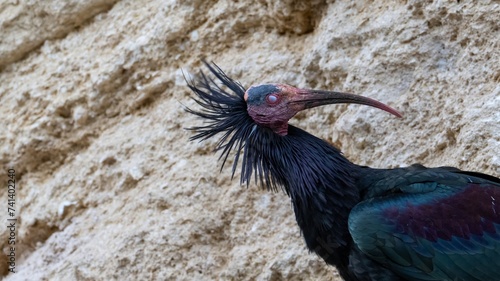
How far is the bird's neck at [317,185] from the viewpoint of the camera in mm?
3992

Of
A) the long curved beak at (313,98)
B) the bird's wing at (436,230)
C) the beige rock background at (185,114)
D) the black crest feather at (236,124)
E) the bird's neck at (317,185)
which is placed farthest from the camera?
the beige rock background at (185,114)

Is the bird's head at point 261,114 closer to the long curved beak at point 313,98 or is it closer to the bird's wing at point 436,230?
the long curved beak at point 313,98

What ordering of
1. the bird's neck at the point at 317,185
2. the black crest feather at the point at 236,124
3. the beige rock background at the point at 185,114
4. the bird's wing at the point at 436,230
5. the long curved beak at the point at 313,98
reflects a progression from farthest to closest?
the beige rock background at the point at 185,114, the black crest feather at the point at 236,124, the long curved beak at the point at 313,98, the bird's neck at the point at 317,185, the bird's wing at the point at 436,230

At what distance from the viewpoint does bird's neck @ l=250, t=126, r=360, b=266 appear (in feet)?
13.1

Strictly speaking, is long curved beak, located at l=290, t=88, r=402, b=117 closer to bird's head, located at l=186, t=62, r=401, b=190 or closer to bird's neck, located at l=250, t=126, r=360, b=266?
bird's head, located at l=186, t=62, r=401, b=190

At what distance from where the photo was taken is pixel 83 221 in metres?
6.12

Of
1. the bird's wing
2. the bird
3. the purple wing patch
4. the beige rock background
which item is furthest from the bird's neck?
the beige rock background

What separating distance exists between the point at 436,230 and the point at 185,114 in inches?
108

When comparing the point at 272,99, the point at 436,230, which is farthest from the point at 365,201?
the point at 272,99

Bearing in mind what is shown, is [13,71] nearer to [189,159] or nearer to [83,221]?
[83,221]

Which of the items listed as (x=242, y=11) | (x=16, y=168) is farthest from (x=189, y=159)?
(x=16, y=168)

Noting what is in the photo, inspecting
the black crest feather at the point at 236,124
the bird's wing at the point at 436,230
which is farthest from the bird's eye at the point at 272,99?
the bird's wing at the point at 436,230

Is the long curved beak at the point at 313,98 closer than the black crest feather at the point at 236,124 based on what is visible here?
Yes

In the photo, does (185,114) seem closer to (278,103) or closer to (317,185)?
(278,103)
